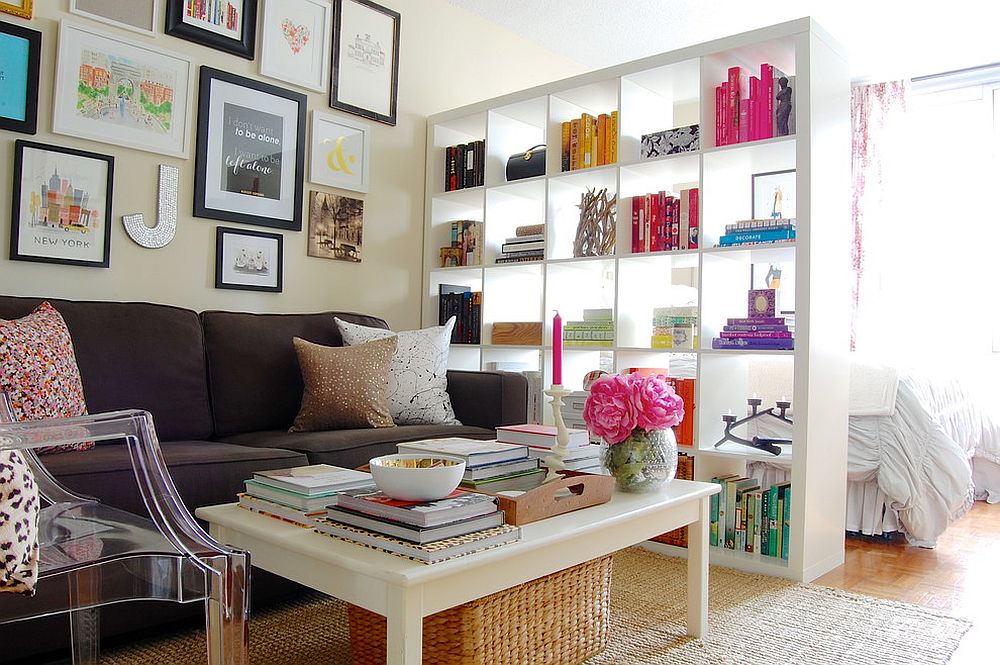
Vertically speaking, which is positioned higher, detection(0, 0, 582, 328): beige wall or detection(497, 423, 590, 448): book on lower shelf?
detection(0, 0, 582, 328): beige wall

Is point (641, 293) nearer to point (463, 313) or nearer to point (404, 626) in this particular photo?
point (463, 313)

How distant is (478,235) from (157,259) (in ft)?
5.06

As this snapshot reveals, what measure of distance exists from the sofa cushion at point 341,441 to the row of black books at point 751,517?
1124 millimetres

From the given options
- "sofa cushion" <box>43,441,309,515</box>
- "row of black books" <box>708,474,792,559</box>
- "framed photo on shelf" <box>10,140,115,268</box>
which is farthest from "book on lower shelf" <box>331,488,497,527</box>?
"framed photo on shelf" <box>10,140,115,268</box>

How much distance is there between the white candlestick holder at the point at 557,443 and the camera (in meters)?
1.70

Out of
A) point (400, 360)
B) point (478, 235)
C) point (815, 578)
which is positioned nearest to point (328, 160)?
point (478, 235)

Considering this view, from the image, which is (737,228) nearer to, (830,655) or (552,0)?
(830,655)

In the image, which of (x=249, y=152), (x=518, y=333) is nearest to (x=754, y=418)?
(x=518, y=333)

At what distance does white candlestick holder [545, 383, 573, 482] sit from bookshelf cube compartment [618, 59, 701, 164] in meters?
1.76

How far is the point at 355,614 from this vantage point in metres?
1.75

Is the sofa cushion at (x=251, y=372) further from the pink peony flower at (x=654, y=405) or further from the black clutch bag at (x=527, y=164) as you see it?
the pink peony flower at (x=654, y=405)

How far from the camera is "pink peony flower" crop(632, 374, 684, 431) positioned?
184 centimetres

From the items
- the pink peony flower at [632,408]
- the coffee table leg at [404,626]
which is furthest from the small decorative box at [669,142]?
the coffee table leg at [404,626]

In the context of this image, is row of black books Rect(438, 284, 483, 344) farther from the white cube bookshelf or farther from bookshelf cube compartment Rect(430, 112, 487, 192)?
bookshelf cube compartment Rect(430, 112, 487, 192)
